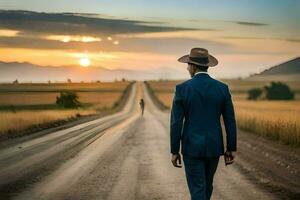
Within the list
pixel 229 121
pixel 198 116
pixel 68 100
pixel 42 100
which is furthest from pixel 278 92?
pixel 198 116

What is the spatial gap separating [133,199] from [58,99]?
6942cm

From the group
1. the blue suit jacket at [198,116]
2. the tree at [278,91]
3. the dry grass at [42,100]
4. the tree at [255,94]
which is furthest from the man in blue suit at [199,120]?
the tree at [255,94]

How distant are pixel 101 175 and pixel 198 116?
7082 millimetres

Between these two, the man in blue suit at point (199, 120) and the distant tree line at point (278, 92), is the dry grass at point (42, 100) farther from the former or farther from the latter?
the man in blue suit at point (199, 120)

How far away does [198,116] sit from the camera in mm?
6629

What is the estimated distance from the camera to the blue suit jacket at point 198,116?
6.58 meters

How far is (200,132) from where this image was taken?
260 inches

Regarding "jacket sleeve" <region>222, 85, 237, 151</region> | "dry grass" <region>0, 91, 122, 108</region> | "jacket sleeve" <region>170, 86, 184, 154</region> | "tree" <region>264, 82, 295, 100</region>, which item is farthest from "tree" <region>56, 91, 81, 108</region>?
"jacket sleeve" <region>170, 86, 184, 154</region>

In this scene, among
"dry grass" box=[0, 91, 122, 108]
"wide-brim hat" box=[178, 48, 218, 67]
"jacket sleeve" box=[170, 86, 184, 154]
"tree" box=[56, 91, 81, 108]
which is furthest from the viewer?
"dry grass" box=[0, 91, 122, 108]

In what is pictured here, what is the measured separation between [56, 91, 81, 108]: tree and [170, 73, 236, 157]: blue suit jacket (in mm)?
70300

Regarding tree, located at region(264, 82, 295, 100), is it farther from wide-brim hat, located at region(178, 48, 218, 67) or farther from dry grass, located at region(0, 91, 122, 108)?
wide-brim hat, located at region(178, 48, 218, 67)

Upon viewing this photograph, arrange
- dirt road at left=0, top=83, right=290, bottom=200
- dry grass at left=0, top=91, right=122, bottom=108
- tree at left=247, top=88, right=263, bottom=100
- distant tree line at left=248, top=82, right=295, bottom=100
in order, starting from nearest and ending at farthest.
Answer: dirt road at left=0, top=83, right=290, bottom=200, dry grass at left=0, top=91, right=122, bottom=108, distant tree line at left=248, top=82, right=295, bottom=100, tree at left=247, top=88, right=263, bottom=100

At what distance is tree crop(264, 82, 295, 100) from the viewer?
91756 mm

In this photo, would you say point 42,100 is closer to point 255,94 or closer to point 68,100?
point 68,100
